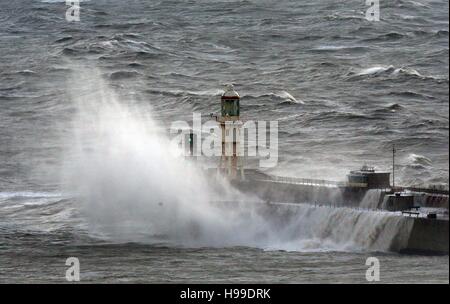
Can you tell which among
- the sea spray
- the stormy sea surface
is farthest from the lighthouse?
the stormy sea surface

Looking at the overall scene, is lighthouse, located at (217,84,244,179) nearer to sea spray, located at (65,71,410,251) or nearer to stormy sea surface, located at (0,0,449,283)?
sea spray, located at (65,71,410,251)

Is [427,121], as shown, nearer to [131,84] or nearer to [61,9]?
[131,84]

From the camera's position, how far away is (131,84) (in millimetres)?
114625

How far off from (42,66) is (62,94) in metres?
8.77

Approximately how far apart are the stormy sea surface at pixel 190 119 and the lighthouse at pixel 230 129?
3.99 feet

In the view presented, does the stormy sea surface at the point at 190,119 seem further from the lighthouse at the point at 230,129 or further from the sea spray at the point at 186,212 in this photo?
the lighthouse at the point at 230,129

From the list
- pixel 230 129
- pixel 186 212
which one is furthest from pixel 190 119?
pixel 186 212

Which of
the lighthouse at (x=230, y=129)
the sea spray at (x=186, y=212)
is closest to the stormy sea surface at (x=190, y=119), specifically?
the sea spray at (x=186, y=212)

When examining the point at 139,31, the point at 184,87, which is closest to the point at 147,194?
the point at 184,87

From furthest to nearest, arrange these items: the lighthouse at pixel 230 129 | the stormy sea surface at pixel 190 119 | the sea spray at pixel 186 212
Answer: the lighthouse at pixel 230 129
the sea spray at pixel 186 212
the stormy sea surface at pixel 190 119

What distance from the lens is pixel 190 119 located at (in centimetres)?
10156

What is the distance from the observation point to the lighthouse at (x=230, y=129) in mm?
74750

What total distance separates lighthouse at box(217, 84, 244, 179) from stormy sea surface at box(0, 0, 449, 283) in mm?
1216

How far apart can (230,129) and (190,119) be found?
87.2 feet
